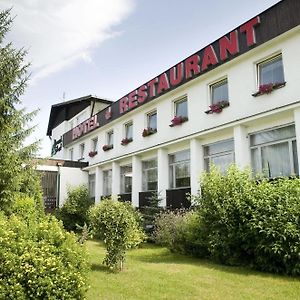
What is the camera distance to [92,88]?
1163 inches

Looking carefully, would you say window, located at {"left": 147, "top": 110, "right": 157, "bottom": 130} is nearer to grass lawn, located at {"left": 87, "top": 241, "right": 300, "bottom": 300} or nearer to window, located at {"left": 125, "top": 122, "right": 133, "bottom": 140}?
window, located at {"left": 125, "top": 122, "right": 133, "bottom": 140}

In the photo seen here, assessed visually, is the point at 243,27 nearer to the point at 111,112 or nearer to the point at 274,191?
the point at 274,191

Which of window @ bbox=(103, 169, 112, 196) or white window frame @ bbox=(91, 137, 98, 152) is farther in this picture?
white window frame @ bbox=(91, 137, 98, 152)

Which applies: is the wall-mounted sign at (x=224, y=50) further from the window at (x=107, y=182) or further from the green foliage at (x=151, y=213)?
the window at (x=107, y=182)

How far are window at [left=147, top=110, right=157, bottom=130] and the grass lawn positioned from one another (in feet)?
32.4

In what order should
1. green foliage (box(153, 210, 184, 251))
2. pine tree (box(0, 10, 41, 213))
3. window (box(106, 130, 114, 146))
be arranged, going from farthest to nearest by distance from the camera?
window (box(106, 130, 114, 146)), pine tree (box(0, 10, 41, 213)), green foliage (box(153, 210, 184, 251))

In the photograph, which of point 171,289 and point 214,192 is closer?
point 171,289

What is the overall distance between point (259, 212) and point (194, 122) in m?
7.15

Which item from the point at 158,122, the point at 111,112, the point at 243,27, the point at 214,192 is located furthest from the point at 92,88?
the point at 214,192

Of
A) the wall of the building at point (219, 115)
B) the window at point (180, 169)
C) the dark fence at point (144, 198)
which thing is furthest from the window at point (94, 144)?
the window at point (180, 169)

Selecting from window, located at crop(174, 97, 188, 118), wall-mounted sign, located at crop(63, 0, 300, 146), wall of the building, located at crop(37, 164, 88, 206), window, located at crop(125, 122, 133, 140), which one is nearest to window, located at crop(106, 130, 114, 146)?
window, located at crop(125, 122, 133, 140)

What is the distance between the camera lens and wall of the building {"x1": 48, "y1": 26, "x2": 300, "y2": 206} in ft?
38.5

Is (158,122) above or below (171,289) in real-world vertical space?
above

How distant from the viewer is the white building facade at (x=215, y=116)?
11852 millimetres
